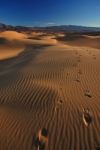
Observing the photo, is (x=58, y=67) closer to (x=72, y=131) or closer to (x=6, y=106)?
(x=6, y=106)

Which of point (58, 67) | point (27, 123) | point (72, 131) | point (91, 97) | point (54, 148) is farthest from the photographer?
point (58, 67)

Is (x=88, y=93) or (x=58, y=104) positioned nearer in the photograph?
(x=58, y=104)

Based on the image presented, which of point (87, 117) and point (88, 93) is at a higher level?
point (88, 93)

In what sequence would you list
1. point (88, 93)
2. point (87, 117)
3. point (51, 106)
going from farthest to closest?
point (88, 93) → point (51, 106) → point (87, 117)

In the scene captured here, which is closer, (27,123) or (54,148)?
(54,148)

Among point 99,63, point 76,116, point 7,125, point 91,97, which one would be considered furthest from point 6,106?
point 99,63

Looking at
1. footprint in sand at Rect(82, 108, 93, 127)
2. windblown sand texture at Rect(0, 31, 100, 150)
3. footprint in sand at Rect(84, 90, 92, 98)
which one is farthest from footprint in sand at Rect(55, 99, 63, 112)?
footprint in sand at Rect(84, 90, 92, 98)

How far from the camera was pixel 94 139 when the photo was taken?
4.11m

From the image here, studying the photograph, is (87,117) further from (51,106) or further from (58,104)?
(51,106)

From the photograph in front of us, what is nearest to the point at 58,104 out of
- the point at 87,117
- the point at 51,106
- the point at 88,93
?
the point at 51,106

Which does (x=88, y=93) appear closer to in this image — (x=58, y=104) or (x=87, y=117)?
(x=58, y=104)

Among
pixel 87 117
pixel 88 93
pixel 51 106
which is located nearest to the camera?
pixel 87 117

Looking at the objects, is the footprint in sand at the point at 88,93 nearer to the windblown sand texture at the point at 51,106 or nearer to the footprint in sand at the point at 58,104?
the windblown sand texture at the point at 51,106

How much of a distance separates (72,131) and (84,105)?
1.17 metres
